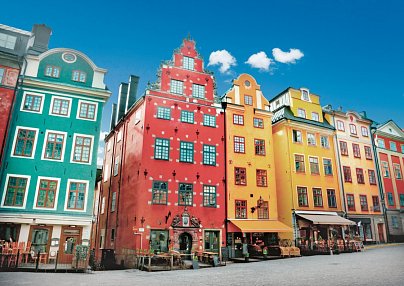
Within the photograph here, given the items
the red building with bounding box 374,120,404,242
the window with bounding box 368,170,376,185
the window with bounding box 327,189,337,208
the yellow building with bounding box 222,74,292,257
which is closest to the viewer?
the yellow building with bounding box 222,74,292,257

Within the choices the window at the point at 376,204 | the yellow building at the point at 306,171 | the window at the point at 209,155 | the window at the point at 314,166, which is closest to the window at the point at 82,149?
the window at the point at 209,155

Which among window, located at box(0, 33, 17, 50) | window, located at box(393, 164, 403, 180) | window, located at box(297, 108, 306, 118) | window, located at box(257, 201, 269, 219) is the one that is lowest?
window, located at box(257, 201, 269, 219)

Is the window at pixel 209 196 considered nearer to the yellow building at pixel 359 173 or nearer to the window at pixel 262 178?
the window at pixel 262 178

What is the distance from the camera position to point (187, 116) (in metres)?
27.7

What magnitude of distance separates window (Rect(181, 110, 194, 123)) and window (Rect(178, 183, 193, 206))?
578cm

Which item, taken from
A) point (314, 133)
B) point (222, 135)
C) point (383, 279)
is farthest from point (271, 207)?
point (383, 279)

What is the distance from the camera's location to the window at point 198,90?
28.8 metres

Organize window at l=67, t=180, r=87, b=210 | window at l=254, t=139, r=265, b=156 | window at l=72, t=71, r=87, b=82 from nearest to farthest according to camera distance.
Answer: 1. window at l=67, t=180, r=87, b=210
2. window at l=72, t=71, r=87, b=82
3. window at l=254, t=139, r=265, b=156

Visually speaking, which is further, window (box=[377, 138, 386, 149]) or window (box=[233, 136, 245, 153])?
window (box=[377, 138, 386, 149])

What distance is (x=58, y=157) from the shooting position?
2317 centimetres

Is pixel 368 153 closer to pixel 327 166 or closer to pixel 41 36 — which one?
pixel 327 166

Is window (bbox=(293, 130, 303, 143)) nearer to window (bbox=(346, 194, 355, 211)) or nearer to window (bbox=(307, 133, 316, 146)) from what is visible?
window (bbox=(307, 133, 316, 146))

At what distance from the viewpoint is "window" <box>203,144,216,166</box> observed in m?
27.4

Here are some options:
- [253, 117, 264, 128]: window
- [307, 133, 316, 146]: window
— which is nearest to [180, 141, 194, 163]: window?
[253, 117, 264, 128]: window
